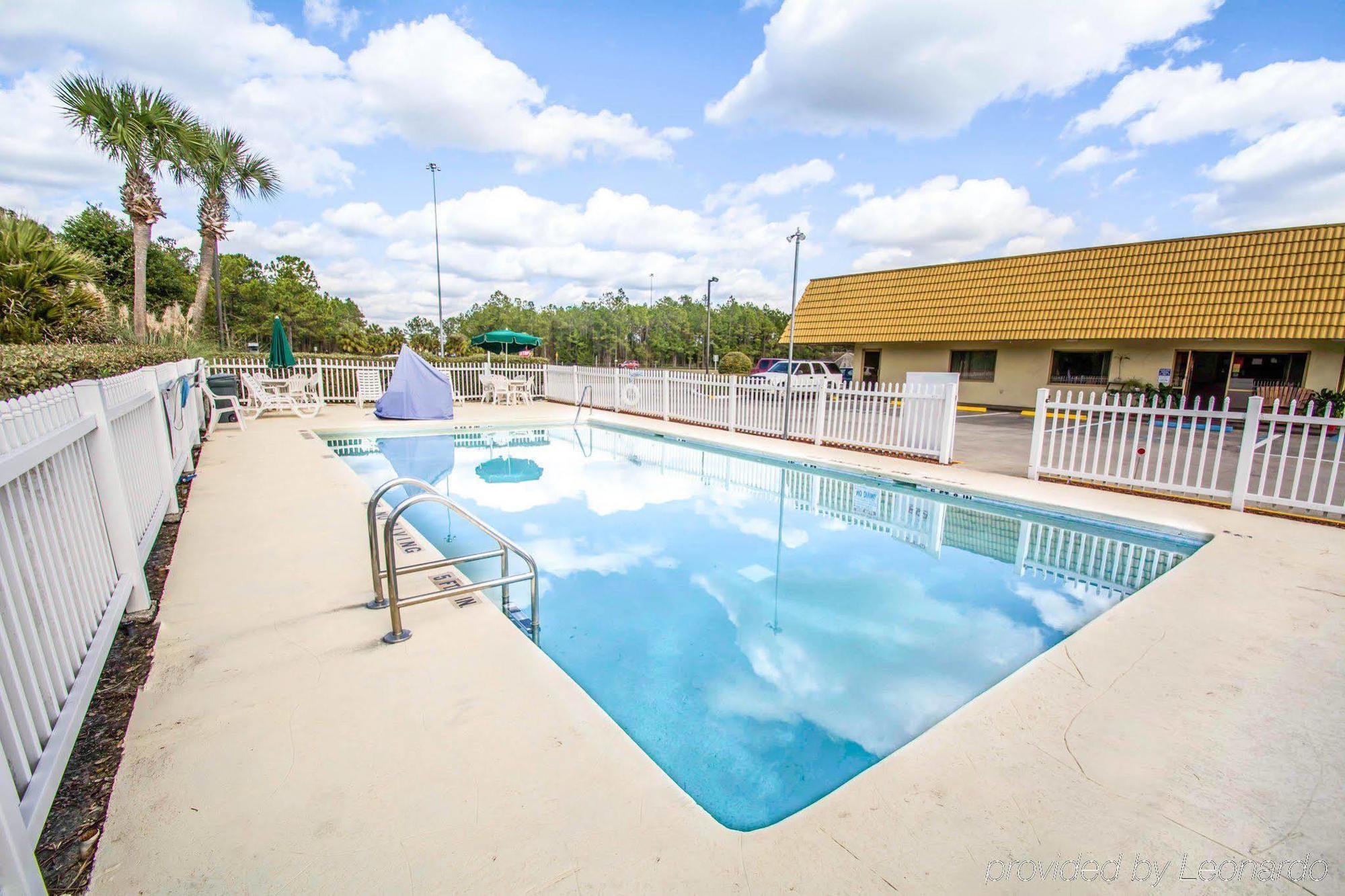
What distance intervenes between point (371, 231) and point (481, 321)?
35.2 metres

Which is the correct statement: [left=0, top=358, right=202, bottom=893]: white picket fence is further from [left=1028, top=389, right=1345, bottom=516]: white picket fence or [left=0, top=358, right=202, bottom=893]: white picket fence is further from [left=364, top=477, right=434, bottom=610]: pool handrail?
[left=1028, top=389, right=1345, bottom=516]: white picket fence

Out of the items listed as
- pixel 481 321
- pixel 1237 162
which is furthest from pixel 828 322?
pixel 481 321

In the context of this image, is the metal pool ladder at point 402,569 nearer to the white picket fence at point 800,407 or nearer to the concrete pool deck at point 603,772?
the concrete pool deck at point 603,772

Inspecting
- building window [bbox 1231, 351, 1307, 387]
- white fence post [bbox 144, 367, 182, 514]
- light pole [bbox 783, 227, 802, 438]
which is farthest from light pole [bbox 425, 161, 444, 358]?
building window [bbox 1231, 351, 1307, 387]

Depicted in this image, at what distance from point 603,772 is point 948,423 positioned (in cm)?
771

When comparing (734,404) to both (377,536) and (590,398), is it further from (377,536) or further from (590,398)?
(377,536)

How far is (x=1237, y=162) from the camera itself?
51.2 ft

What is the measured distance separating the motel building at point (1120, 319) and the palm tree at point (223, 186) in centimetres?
2058

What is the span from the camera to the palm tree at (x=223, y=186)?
60.8 ft

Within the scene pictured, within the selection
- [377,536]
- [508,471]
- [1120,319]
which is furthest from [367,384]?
[1120,319]

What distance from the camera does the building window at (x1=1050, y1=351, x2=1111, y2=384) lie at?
17.4 m

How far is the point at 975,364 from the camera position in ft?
66.3

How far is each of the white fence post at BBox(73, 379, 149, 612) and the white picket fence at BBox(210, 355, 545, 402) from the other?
1231cm

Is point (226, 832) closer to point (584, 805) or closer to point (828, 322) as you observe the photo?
point (584, 805)
